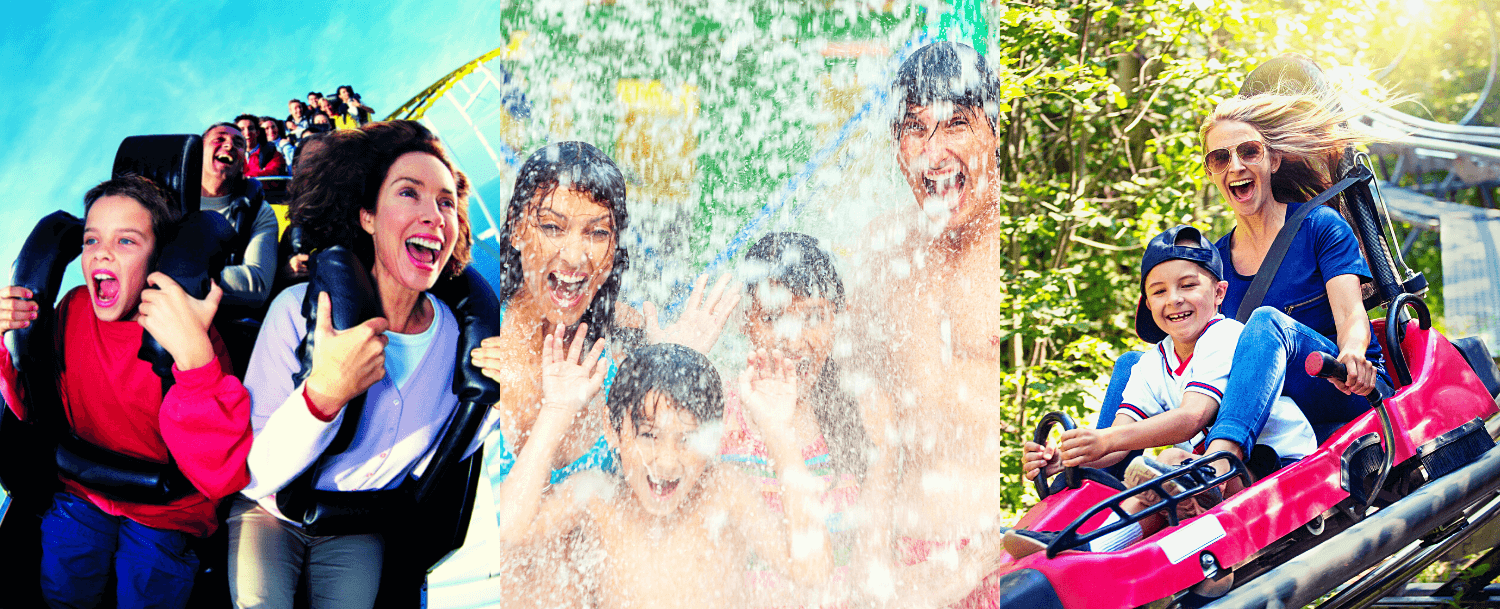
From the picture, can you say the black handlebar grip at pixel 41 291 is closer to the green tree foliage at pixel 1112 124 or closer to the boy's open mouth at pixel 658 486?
the boy's open mouth at pixel 658 486

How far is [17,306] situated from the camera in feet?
10.1

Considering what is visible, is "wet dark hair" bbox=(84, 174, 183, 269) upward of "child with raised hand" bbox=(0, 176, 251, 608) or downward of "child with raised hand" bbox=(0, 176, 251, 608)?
upward

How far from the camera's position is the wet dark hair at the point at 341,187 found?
323cm

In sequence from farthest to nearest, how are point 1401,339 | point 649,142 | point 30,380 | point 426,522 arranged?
point 1401,339 → point 426,522 → point 30,380 → point 649,142

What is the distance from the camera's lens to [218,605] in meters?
3.19

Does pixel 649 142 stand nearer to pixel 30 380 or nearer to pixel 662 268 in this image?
pixel 662 268

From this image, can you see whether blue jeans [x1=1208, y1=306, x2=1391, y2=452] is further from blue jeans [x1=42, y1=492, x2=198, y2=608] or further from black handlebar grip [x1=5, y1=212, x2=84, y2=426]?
black handlebar grip [x1=5, y1=212, x2=84, y2=426]

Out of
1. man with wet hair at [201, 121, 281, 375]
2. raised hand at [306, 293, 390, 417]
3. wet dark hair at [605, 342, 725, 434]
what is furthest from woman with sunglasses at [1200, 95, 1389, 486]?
man with wet hair at [201, 121, 281, 375]

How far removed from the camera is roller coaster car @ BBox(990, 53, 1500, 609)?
10.2ft

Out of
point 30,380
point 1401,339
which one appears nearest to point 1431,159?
point 1401,339

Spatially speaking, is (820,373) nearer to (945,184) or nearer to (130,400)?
(945,184)

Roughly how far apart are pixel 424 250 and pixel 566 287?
0.71 meters

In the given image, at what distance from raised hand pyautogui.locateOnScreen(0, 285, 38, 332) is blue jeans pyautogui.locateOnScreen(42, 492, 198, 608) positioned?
538 mm

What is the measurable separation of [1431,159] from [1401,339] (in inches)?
55.5
